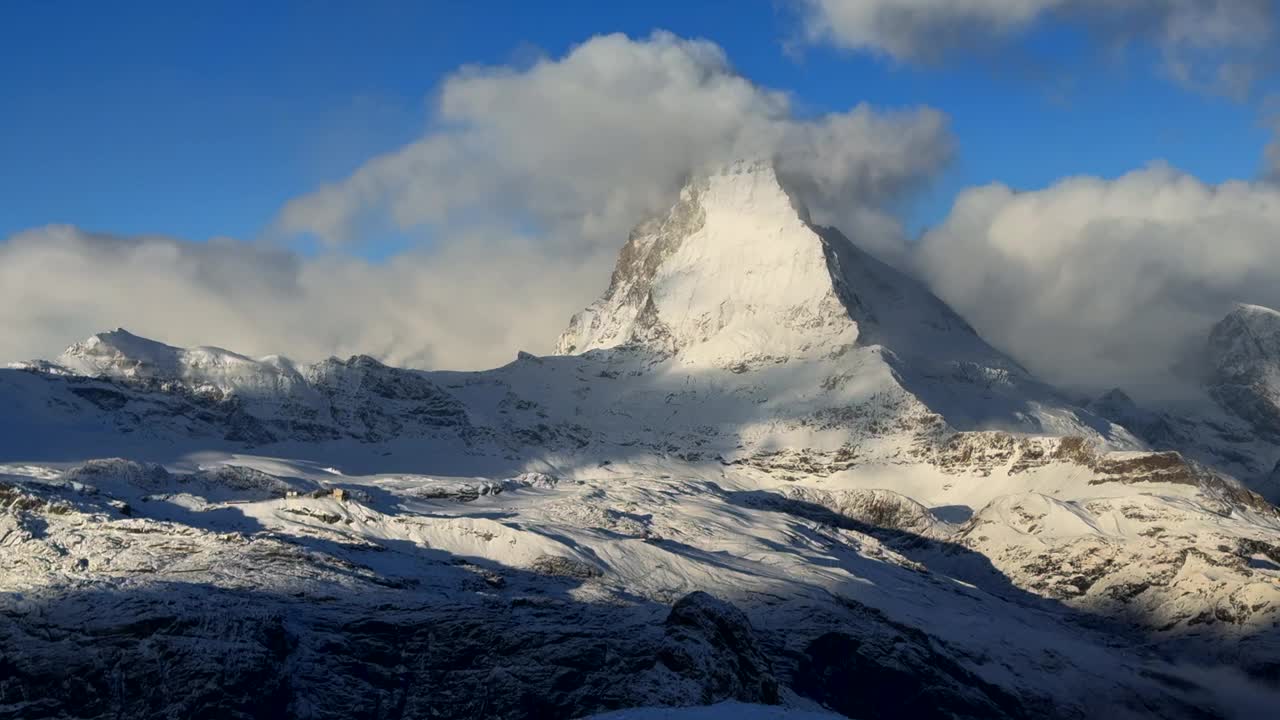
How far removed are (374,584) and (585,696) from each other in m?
42.0

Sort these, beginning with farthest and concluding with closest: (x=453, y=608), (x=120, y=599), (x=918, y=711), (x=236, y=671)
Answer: (x=918, y=711), (x=453, y=608), (x=120, y=599), (x=236, y=671)

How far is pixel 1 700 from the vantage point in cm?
12081

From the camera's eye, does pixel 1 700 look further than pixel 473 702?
No

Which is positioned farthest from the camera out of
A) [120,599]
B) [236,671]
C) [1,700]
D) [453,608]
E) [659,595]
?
[659,595]

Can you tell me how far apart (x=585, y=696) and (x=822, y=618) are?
247 ft

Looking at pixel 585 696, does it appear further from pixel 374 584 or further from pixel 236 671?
pixel 374 584

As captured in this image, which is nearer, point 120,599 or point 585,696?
point 585,696

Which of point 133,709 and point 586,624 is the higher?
point 586,624

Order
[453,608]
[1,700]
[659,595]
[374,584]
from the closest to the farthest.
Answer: [1,700] → [453,608] → [374,584] → [659,595]

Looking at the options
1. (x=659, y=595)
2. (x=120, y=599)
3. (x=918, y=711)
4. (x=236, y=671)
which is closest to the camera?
(x=236, y=671)

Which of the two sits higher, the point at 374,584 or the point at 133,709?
the point at 374,584

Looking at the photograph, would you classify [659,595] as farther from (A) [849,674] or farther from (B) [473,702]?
(B) [473,702]

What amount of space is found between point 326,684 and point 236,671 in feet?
27.2

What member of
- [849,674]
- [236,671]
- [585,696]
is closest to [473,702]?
[585,696]
